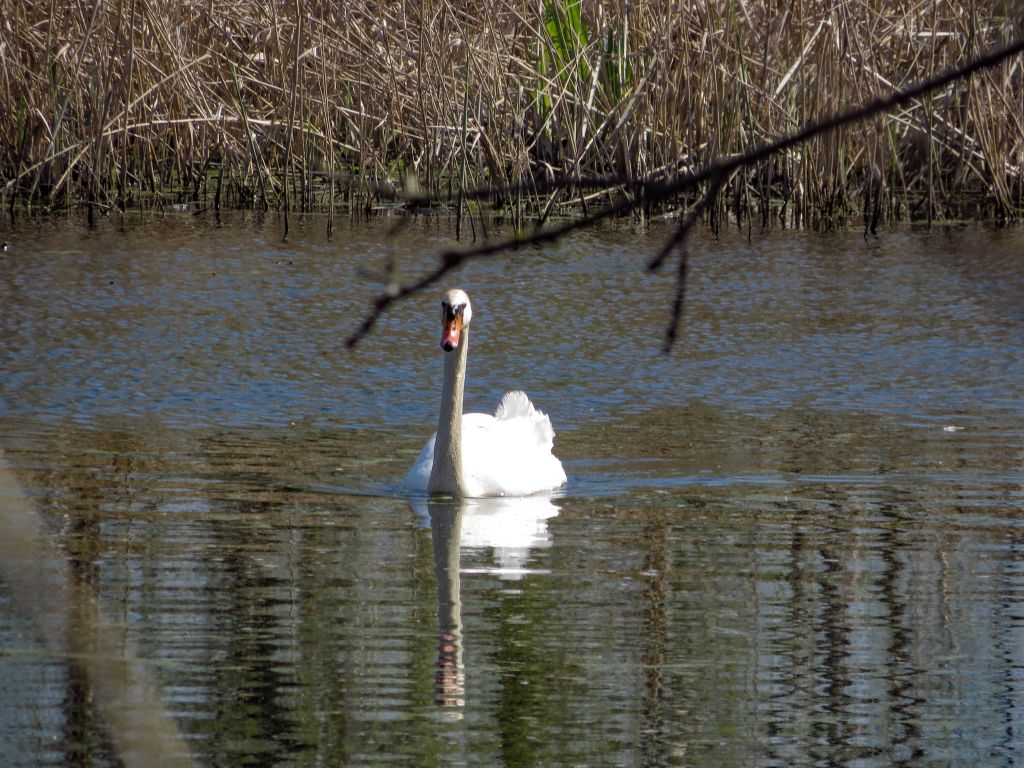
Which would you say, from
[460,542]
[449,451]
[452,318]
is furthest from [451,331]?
[460,542]

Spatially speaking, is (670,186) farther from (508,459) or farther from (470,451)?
(470,451)

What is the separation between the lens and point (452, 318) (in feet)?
23.9

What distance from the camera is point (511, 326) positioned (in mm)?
10820

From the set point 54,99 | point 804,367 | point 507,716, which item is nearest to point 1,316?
point 54,99

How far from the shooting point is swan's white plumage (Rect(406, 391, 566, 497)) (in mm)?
7125

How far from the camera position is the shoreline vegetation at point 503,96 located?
13.5 metres

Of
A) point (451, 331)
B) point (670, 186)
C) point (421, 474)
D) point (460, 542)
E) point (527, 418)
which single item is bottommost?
point (460, 542)

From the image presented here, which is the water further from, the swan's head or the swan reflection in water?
the swan's head

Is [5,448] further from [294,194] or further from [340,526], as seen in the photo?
[294,194]

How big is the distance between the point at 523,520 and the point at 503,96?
25.7 ft

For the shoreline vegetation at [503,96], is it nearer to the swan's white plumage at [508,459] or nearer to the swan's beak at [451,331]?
the swan's white plumage at [508,459]

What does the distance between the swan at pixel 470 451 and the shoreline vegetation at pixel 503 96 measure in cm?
580

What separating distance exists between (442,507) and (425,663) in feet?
8.35

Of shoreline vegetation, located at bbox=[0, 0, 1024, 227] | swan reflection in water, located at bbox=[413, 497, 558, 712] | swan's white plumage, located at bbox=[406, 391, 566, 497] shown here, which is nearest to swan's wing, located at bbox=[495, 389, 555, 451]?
swan's white plumage, located at bbox=[406, 391, 566, 497]
